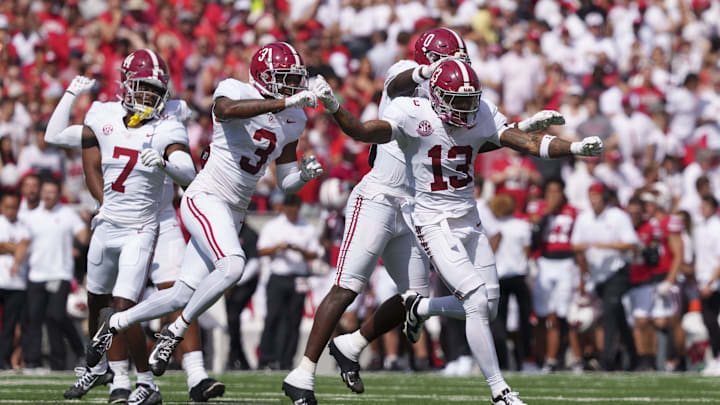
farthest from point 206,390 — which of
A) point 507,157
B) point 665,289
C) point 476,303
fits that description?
point 507,157

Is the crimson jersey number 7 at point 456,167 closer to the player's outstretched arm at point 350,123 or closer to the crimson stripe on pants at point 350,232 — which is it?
the player's outstretched arm at point 350,123

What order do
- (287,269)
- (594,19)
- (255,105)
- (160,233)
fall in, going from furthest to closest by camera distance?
(594,19) < (287,269) < (160,233) < (255,105)

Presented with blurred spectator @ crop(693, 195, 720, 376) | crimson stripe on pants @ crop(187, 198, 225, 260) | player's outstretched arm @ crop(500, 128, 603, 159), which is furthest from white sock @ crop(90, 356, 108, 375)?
blurred spectator @ crop(693, 195, 720, 376)

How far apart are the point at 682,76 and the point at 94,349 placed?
11.3 m

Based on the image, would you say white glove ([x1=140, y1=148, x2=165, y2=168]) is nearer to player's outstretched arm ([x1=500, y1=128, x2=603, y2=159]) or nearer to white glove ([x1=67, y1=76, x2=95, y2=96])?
white glove ([x1=67, y1=76, x2=95, y2=96])

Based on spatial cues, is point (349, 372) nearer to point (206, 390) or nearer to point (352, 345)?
point (352, 345)

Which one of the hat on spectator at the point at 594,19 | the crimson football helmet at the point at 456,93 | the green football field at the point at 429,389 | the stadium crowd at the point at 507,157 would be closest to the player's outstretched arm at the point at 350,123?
the crimson football helmet at the point at 456,93

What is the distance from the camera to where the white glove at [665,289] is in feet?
40.9

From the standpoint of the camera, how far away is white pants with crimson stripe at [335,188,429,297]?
7.00 m

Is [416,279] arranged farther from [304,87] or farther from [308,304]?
[308,304]

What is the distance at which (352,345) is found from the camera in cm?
744

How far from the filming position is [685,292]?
43.0 ft

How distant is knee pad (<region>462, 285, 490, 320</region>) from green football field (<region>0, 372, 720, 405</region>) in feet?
4.18

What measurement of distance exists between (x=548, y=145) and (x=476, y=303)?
87 centimetres
